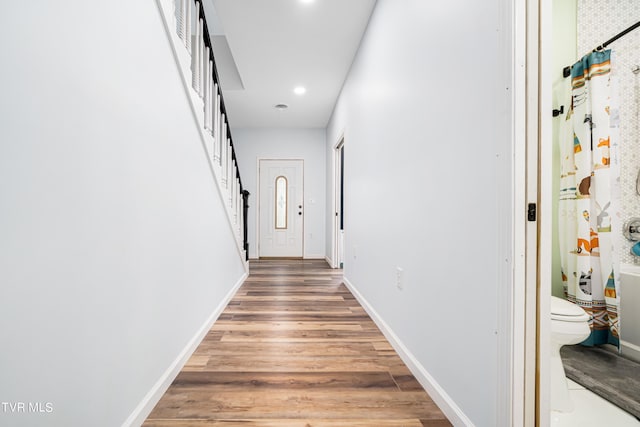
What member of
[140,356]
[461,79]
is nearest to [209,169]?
[140,356]

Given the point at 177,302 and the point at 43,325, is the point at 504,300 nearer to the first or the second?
the point at 43,325

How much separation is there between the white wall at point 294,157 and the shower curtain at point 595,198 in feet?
14.3

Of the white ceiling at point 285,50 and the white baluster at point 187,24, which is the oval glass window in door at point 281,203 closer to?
the white ceiling at point 285,50

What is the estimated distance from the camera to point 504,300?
97 cm

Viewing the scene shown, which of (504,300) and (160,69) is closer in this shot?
(504,300)

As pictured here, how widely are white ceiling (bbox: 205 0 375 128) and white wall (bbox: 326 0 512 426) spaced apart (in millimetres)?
562

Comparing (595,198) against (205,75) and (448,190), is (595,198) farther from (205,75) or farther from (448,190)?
(205,75)

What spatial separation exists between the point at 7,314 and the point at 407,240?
160 cm

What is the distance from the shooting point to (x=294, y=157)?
20.0 feet

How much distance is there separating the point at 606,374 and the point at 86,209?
2.45 metres

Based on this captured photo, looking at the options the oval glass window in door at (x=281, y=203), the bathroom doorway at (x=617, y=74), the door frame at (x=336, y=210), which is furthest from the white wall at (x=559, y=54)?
the oval glass window in door at (x=281, y=203)

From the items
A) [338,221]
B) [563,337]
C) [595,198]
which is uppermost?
[595,198]

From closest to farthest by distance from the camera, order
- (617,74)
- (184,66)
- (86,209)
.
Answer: (86,209) → (184,66) → (617,74)

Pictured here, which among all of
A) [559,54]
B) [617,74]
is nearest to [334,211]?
[559,54]
